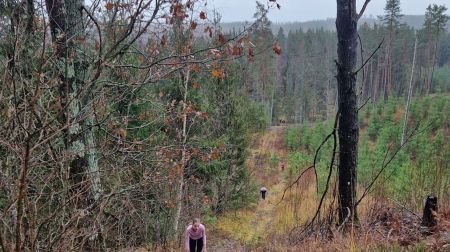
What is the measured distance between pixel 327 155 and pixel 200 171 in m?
16.2

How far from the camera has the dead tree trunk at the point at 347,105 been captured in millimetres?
4461

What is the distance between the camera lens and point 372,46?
202 feet

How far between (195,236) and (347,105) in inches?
170

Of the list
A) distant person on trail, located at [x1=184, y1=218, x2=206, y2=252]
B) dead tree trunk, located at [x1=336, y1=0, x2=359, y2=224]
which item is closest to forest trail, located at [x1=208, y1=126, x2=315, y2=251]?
distant person on trail, located at [x1=184, y1=218, x2=206, y2=252]

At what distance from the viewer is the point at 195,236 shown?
746cm

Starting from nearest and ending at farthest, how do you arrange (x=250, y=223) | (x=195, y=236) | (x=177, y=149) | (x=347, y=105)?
(x=347, y=105) < (x=177, y=149) < (x=195, y=236) < (x=250, y=223)

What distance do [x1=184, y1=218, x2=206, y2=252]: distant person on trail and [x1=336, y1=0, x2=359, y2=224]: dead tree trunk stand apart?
3.50m

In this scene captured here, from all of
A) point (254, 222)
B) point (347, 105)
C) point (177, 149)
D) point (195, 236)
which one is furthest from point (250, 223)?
point (347, 105)

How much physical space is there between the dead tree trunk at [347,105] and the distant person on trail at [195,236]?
3.50 metres

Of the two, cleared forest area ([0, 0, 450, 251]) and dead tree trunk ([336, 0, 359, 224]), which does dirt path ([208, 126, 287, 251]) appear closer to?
cleared forest area ([0, 0, 450, 251])

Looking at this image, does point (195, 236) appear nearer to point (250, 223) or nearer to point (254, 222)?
point (250, 223)

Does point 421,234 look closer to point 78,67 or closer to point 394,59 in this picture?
point 78,67

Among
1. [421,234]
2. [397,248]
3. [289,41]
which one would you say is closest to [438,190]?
[421,234]

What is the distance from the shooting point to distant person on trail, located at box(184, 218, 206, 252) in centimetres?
737
